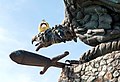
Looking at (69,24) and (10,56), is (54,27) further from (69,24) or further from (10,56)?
(10,56)

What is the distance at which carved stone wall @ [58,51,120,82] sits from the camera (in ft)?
31.6

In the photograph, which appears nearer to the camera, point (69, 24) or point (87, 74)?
point (87, 74)

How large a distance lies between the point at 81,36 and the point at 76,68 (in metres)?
0.85

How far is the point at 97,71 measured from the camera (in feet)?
32.6

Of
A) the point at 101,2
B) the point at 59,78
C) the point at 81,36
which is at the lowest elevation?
the point at 59,78

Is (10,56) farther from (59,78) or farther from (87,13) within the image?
(87,13)

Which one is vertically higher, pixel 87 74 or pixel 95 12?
pixel 95 12

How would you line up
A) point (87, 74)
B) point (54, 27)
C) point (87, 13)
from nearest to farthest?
point (87, 74)
point (87, 13)
point (54, 27)

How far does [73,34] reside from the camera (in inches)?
449

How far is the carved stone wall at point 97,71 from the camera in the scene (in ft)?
31.6

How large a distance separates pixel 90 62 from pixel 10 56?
1.97 meters

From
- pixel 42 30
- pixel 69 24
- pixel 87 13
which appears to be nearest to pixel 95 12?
pixel 87 13

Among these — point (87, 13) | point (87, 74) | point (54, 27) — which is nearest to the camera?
point (87, 74)

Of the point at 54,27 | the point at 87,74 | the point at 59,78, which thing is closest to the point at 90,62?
the point at 87,74
